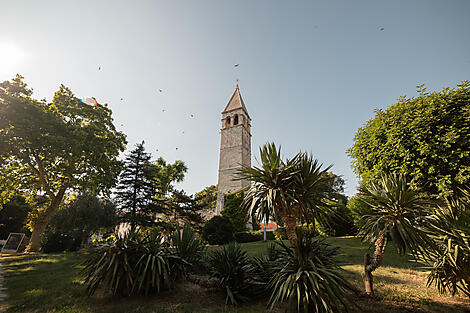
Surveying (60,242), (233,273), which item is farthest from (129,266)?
(60,242)

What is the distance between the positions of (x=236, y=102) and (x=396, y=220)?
31.1 meters

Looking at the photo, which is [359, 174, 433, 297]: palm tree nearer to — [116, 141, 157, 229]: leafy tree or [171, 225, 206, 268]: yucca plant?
[171, 225, 206, 268]: yucca plant

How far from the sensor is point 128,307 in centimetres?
466

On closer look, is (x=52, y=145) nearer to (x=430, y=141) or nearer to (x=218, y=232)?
(x=218, y=232)

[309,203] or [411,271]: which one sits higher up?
[309,203]

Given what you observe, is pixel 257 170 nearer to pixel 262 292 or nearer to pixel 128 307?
pixel 262 292

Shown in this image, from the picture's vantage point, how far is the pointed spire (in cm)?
3216

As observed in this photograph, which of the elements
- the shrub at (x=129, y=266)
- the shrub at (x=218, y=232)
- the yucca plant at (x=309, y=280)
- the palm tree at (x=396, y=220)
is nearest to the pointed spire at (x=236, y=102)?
the shrub at (x=218, y=232)

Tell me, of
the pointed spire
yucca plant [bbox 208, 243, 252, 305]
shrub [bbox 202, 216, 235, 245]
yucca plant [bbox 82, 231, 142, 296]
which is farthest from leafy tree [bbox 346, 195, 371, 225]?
the pointed spire

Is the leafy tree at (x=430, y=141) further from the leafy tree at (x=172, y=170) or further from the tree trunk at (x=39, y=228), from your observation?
the leafy tree at (x=172, y=170)

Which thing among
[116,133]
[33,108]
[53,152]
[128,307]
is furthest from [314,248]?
[116,133]

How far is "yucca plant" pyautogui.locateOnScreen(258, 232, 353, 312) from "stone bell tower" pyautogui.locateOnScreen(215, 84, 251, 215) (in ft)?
71.2

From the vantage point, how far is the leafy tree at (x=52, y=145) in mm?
12625

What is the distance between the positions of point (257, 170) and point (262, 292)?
314cm
